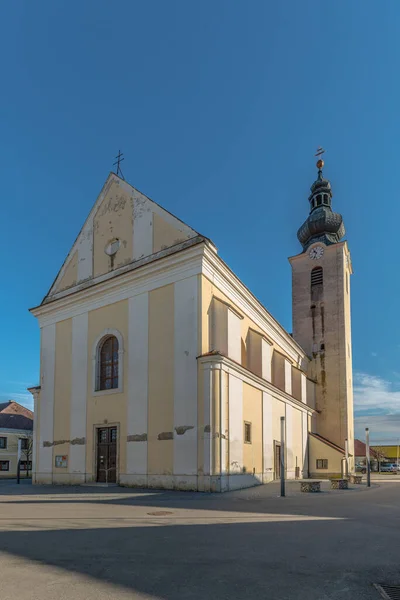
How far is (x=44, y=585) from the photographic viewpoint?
18.1 ft

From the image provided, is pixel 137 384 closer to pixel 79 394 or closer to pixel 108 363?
pixel 108 363

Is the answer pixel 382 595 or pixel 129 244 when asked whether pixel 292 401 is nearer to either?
pixel 129 244

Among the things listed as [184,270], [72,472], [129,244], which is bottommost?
[72,472]

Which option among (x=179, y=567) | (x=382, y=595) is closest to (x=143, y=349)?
(x=179, y=567)

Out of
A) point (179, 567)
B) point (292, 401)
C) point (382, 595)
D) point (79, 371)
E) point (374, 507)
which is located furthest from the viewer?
point (292, 401)

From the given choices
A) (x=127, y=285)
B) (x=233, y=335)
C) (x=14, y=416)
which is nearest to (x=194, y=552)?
(x=233, y=335)

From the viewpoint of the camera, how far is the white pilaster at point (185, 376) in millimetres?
19516

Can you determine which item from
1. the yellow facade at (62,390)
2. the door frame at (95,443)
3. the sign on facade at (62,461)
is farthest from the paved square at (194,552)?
the yellow facade at (62,390)

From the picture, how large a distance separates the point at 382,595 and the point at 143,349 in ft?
56.8

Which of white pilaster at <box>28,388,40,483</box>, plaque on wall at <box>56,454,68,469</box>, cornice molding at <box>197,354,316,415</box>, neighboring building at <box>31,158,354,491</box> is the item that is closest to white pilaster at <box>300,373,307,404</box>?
neighboring building at <box>31,158,354,491</box>

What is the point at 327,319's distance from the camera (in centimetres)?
4109

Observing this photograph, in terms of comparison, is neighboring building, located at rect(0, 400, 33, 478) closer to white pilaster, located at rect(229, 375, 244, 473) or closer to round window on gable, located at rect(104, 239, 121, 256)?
round window on gable, located at rect(104, 239, 121, 256)

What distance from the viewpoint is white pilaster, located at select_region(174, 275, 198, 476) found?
19516 mm

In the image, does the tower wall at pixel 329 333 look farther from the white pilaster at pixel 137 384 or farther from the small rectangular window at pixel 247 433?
the white pilaster at pixel 137 384
